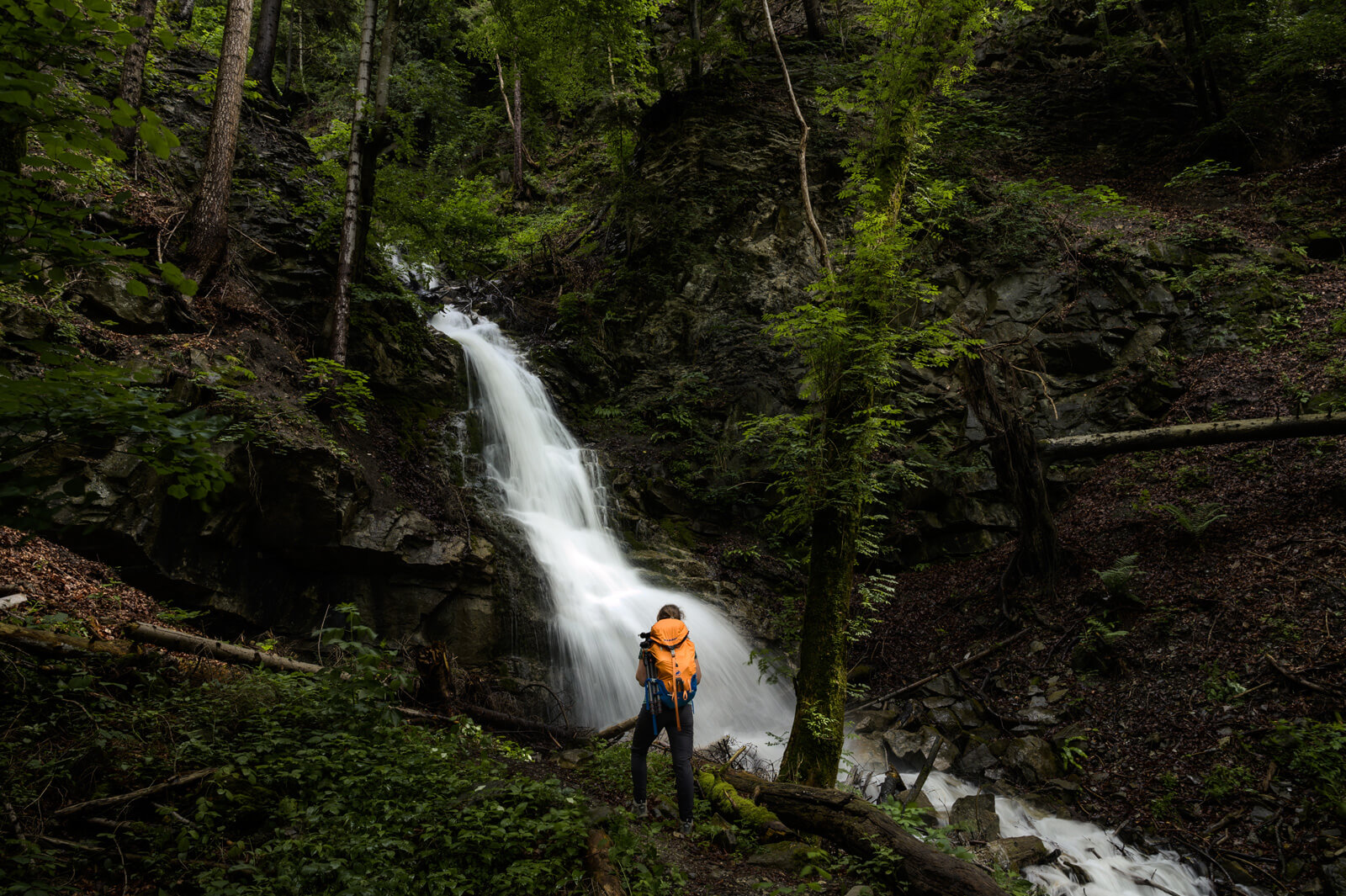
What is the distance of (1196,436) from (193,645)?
11704mm

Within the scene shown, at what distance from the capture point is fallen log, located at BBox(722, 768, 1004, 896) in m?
3.59

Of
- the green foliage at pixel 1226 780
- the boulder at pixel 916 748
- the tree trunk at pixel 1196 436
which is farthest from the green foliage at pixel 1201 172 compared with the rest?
the boulder at pixel 916 748

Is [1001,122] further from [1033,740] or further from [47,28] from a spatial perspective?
[47,28]

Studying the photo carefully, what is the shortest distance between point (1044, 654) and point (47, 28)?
989cm

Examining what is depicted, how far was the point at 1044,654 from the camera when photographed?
25.5 ft

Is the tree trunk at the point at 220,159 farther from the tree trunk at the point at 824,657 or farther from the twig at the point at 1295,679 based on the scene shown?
the twig at the point at 1295,679

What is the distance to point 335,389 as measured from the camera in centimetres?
749

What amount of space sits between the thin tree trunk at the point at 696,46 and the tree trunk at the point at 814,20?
3.19 m

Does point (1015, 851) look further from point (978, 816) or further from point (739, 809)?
point (739, 809)

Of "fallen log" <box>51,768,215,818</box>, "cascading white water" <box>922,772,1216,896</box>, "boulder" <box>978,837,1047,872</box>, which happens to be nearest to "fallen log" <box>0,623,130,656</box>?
"fallen log" <box>51,768,215,818</box>

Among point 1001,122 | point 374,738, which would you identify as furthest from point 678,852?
point 1001,122

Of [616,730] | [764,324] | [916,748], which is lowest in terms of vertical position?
[916,748]

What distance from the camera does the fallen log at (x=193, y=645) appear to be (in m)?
4.65

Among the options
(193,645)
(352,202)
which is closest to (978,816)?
(193,645)
